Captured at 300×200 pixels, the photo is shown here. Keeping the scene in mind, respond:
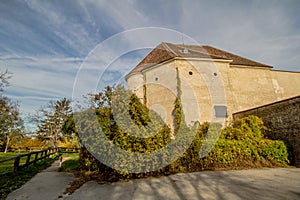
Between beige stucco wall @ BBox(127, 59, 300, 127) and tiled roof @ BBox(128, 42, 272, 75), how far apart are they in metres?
0.50

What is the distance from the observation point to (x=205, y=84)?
13.8 metres

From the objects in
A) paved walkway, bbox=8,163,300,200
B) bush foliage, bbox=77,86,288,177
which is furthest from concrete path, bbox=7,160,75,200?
bush foliage, bbox=77,86,288,177

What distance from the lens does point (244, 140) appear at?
Result: 7316 mm

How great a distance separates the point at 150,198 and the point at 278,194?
2.79 meters

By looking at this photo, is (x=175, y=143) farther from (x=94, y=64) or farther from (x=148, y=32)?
(x=148, y=32)

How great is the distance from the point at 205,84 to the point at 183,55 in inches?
132

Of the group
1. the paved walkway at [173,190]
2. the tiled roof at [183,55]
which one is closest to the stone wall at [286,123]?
the paved walkway at [173,190]

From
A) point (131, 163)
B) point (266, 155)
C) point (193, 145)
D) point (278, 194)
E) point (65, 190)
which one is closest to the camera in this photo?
point (278, 194)

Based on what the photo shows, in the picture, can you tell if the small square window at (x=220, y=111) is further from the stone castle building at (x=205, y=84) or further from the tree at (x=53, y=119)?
the tree at (x=53, y=119)

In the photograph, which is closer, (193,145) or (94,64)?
(193,145)

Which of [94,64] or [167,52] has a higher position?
[167,52]

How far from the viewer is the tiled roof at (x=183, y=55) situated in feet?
47.7

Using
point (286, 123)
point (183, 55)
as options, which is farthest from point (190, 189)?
point (183, 55)

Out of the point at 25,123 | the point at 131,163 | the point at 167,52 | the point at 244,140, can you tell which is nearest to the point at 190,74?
the point at 167,52
